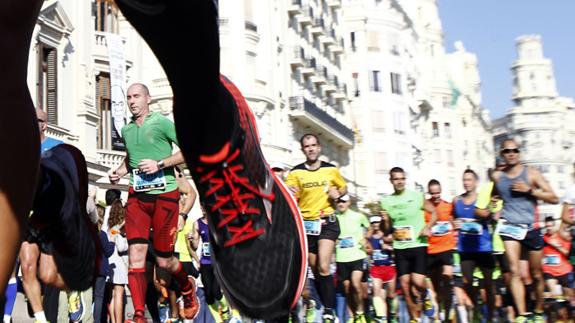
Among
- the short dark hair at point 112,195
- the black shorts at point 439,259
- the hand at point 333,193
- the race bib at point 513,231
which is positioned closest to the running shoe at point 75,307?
the short dark hair at point 112,195

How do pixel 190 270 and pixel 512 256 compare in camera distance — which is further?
pixel 190 270

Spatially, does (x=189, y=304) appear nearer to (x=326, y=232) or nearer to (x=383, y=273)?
(x=326, y=232)

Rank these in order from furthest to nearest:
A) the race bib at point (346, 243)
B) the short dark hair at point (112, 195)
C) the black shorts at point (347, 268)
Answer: the race bib at point (346, 243) → the black shorts at point (347, 268) → the short dark hair at point (112, 195)

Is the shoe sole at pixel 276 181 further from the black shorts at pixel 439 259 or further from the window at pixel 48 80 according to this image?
the window at pixel 48 80

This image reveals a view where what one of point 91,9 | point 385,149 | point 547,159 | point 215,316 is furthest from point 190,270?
point 547,159

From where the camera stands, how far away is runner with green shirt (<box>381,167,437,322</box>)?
13.7 m

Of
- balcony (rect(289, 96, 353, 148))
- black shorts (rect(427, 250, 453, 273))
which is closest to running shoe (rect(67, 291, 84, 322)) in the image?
black shorts (rect(427, 250, 453, 273))

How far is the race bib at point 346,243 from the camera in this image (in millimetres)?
14461

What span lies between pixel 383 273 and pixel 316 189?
5093 millimetres

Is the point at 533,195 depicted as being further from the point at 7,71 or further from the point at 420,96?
the point at 420,96

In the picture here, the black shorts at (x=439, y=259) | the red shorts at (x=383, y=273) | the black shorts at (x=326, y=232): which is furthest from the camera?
the red shorts at (x=383, y=273)

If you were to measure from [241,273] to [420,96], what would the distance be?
257ft

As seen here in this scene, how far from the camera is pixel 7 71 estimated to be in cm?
203

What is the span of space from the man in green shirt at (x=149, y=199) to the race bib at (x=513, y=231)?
4560 millimetres
